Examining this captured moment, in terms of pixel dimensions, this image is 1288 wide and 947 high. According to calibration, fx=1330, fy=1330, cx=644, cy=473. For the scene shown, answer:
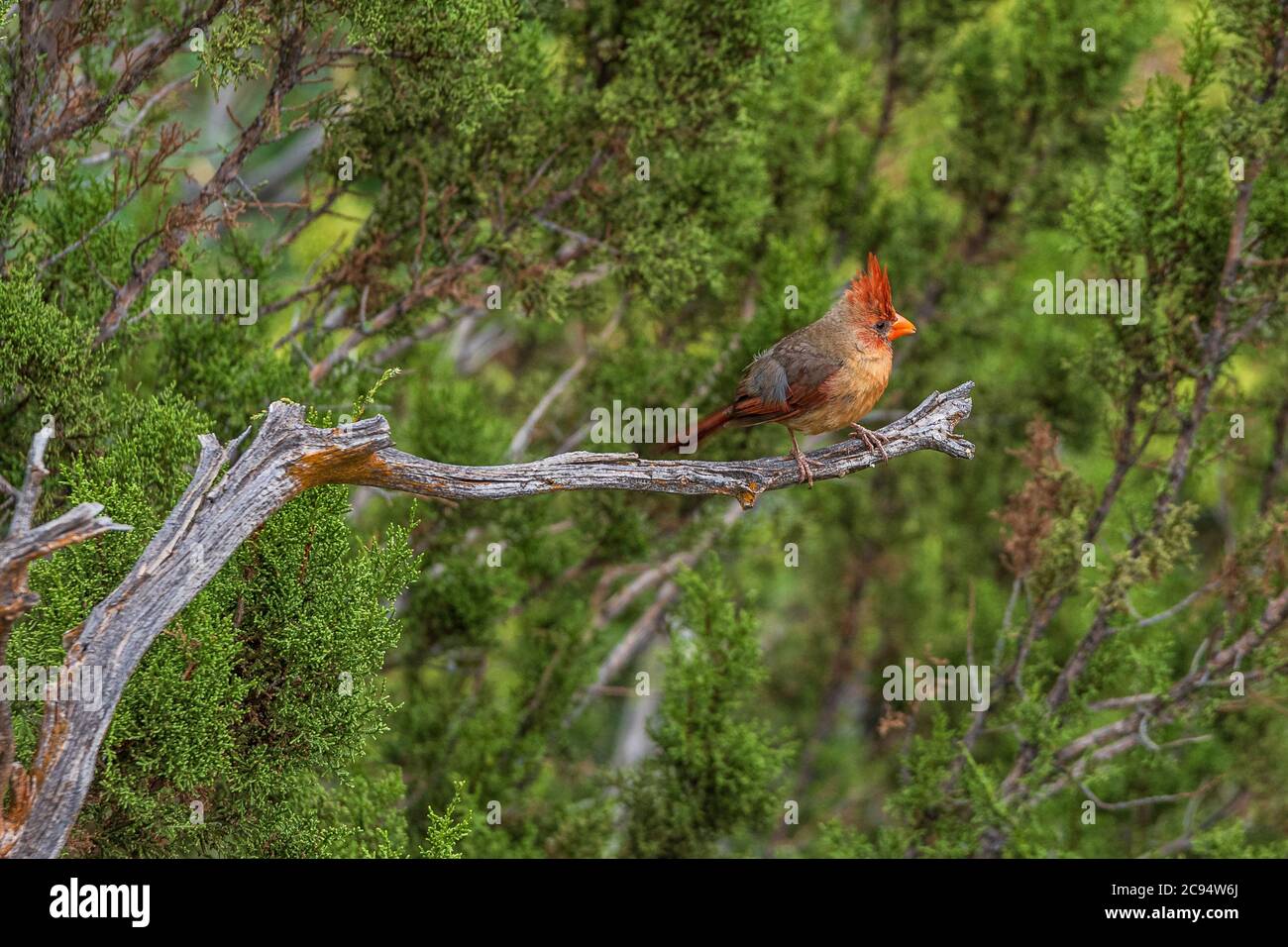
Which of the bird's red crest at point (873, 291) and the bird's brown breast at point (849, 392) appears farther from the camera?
the bird's red crest at point (873, 291)

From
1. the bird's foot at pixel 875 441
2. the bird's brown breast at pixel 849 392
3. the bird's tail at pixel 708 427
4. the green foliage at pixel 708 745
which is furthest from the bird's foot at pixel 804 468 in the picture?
the green foliage at pixel 708 745

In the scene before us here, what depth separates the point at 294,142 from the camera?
19.0m

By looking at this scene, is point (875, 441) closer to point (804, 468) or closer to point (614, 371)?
point (804, 468)

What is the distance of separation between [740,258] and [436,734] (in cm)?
463

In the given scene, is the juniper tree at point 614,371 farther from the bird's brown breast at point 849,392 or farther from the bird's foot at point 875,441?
the bird's foot at point 875,441

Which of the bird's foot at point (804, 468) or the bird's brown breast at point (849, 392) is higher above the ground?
the bird's brown breast at point (849, 392)

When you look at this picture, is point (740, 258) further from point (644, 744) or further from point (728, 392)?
point (644, 744)

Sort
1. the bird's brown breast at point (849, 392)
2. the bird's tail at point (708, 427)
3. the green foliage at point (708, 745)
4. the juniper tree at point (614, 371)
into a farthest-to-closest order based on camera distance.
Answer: the green foliage at point (708, 745) → the bird's tail at point (708, 427) → the bird's brown breast at point (849, 392) → the juniper tree at point (614, 371)

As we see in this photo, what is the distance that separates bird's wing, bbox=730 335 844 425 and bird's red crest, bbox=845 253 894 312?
36cm

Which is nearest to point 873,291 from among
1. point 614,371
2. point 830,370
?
point 830,370

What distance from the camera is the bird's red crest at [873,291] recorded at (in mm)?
6867

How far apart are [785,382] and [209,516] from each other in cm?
295

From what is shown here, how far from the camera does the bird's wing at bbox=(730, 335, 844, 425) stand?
667 cm

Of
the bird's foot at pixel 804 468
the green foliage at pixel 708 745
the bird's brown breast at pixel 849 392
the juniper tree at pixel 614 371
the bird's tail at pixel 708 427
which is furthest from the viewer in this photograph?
the green foliage at pixel 708 745
